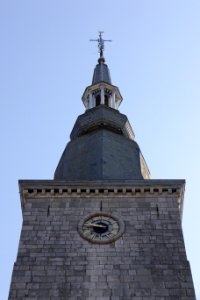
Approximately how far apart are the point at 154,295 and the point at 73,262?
9.99 ft


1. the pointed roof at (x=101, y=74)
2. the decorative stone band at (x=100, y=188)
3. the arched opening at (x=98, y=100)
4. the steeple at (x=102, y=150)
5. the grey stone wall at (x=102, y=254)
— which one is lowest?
the grey stone wall at (x=102, y=254)

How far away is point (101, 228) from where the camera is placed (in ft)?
74.7

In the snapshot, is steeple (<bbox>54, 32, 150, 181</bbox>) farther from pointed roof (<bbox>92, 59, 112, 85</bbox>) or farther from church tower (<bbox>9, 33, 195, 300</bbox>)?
pointed roof (<bbox>92, 59, 112, 85</bbox>)

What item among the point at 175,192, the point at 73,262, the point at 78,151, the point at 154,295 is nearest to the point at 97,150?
the point at 78,151

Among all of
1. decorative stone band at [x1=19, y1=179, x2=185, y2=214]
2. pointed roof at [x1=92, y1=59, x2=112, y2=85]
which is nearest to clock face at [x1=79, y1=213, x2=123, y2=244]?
decorative stone band at [x1=19, y1=179, x2=185, y2=214]

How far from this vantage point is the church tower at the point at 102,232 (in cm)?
2048

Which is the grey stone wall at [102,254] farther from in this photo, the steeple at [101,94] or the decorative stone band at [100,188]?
the steeple at [101,94]

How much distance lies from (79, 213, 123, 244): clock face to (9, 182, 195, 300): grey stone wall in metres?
0.21

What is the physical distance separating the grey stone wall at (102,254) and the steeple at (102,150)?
66.7 inches

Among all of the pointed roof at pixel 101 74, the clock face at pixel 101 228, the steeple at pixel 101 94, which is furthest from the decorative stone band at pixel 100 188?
the pointed roof at pixel 101 74

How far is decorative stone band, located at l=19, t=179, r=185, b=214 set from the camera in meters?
24.1

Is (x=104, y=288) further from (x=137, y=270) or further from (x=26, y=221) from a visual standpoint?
(x=26, y=221)

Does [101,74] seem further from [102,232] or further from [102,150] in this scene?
[102,232]

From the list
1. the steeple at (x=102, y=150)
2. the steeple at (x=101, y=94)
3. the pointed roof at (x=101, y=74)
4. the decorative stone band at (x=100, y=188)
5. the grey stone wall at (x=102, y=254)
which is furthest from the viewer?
the pointed roof at (x=101, y=74)
